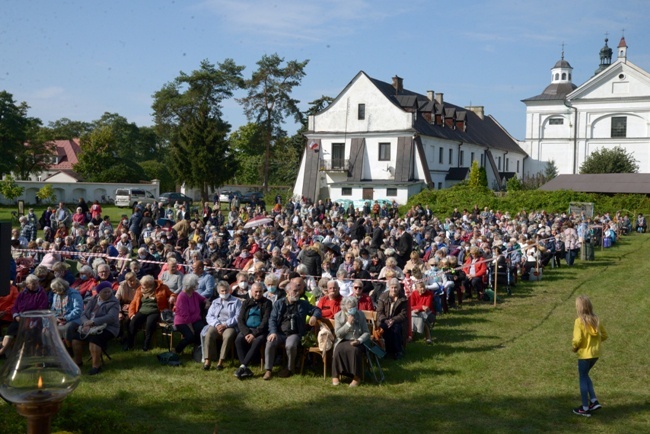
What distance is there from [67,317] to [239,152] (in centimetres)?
6746

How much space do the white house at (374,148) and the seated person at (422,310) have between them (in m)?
→ 34.2

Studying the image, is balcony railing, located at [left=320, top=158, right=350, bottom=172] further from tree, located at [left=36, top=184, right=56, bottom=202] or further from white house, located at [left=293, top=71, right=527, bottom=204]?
tree, located at [left=36, top=184, right=56, bottom=202]

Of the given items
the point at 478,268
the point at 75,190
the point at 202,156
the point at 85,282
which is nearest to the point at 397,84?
the point at 202,156

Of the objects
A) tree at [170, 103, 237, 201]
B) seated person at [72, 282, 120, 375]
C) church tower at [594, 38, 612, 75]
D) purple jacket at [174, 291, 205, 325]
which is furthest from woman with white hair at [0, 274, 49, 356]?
church tower at [594, 38, 612, 75]

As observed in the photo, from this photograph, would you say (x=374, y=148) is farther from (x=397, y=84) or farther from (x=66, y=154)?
(x=66, y=154)

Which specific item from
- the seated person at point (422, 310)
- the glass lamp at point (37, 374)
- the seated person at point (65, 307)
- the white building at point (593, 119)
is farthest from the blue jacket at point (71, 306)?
the white building at point (593, 119)

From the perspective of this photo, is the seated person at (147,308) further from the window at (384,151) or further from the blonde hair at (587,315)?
the window at (384,151)

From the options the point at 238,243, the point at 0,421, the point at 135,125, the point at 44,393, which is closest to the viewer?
the point at 44,393

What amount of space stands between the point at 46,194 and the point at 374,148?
23.1m

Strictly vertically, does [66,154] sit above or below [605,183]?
above

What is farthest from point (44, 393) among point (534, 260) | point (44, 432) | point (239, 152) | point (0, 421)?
point (239, 152)

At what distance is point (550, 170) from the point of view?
5919 cm

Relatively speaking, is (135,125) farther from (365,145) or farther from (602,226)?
(602,226)

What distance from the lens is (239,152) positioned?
7612 centimetres
